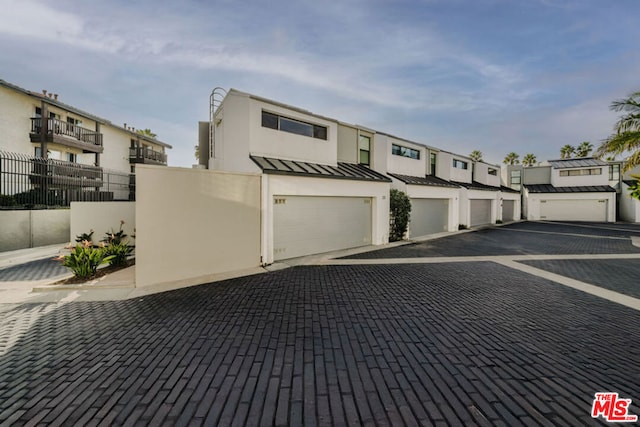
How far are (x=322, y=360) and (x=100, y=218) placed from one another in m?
12.4

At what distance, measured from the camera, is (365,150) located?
54.4 ft

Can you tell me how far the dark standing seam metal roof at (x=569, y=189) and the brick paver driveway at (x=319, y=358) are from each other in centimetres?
3047

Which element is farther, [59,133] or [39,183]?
[59,133]

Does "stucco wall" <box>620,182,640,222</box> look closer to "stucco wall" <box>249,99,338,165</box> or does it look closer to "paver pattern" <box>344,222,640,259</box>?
"paver pattern" <box>344,222,640,259</box>

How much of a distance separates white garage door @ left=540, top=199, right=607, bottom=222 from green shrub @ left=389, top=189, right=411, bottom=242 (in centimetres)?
2615

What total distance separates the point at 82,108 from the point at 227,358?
1026 inches

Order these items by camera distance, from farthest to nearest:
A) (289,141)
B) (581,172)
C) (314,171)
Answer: (581,172) < (289,141) < (314,171)

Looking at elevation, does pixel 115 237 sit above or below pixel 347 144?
below

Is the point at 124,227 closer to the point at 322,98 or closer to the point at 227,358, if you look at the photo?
the point at 227,358

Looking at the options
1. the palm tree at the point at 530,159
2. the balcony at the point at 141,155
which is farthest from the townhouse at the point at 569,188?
the balcony at the point at 141,155

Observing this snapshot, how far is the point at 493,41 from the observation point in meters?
12.5

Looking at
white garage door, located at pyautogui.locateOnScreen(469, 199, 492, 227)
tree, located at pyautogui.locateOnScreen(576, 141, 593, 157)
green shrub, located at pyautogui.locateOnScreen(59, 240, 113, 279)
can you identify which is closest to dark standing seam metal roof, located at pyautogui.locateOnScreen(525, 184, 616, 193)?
white garage door, located at pyautogui.locateOnScreen(469, 199, 492, 227)

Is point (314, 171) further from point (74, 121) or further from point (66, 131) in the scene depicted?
point (74, 121)

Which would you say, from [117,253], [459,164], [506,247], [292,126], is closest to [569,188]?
[459,164]
